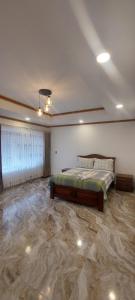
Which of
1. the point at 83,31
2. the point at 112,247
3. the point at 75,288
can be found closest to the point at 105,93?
the point at 83,31

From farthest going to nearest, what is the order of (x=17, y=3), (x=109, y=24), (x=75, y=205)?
(x=75, y=205), (x=109, y=24), (x=17, y=3)

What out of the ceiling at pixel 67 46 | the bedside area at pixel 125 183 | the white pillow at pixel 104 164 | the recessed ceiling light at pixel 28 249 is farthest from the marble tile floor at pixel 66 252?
the ceiling at pixel 67 46

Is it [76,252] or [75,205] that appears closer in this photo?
[76,252]

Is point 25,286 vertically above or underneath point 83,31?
underneath

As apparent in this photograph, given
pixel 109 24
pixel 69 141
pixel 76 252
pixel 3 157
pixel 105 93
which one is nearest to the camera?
pixel 109 24

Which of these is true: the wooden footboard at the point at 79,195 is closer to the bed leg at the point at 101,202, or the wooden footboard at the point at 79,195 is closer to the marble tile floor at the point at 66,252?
the bed leg at the point at 101,202

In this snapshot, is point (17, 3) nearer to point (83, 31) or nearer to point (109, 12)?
point (83, 31)

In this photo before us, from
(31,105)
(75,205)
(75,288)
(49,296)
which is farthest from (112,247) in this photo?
(31,105)

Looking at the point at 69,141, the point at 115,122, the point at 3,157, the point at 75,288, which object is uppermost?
the point at 115,122

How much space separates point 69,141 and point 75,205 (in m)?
3.02

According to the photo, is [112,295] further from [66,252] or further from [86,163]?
[86,163]

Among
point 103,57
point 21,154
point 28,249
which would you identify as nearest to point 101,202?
point 28,249

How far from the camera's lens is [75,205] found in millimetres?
3318

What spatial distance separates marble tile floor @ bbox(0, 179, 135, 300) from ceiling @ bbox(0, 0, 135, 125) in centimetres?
238
